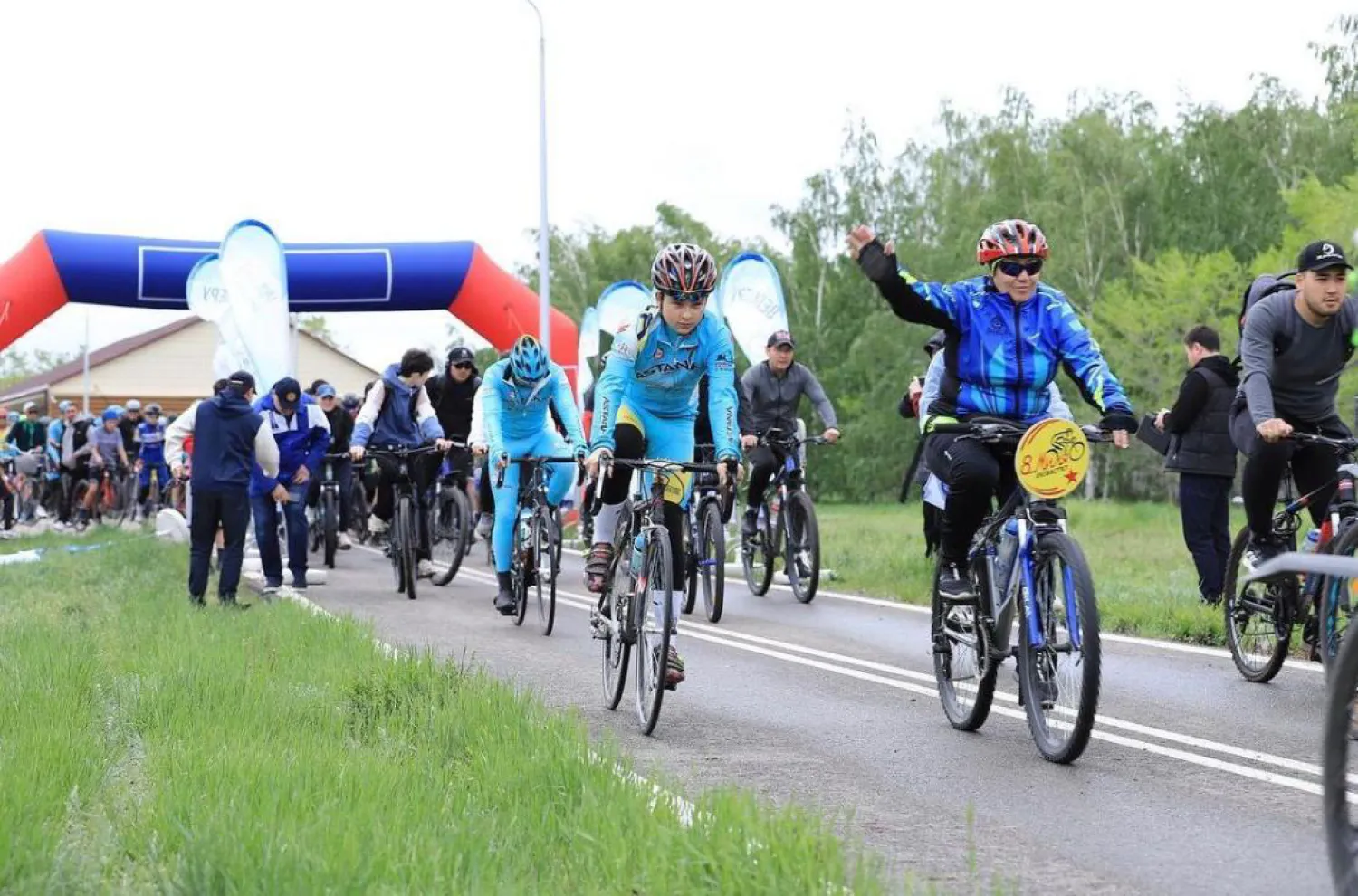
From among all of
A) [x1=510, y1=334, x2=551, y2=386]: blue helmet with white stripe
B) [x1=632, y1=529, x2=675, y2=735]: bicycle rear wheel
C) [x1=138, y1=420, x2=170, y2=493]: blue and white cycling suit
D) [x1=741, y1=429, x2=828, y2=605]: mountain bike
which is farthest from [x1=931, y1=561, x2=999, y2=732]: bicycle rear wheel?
[x1=138, y1=420, x2=170, y2=493]: blue and white cycling suit

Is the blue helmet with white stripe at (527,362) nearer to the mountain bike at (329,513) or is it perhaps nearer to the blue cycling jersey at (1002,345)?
the blue cycling jersey at (1002,345)

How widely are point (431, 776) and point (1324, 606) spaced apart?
398cm

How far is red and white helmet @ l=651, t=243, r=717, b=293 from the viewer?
7539 mm

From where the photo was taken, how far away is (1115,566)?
16.5 metres

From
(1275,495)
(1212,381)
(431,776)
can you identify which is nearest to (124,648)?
(431,776)

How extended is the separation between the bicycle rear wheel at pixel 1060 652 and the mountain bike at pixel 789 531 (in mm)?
6562

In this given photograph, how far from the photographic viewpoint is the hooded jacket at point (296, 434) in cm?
1482

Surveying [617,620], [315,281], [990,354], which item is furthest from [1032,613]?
[315,281]

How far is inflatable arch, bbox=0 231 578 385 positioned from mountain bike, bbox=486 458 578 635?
1470 centimetres

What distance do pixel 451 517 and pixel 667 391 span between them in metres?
7.08

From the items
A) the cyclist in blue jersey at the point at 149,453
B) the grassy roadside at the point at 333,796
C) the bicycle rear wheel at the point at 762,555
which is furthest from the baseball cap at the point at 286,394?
the cyclist in blue jersey at the point at 149,453

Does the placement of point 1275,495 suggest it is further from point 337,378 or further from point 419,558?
point 337,378

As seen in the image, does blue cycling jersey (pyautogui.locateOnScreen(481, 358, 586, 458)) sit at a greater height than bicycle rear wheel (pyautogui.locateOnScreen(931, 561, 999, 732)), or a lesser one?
greater

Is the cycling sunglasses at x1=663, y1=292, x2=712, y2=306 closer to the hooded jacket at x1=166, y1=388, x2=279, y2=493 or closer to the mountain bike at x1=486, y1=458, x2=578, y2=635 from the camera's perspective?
the mountain bike at x1=486, y1=458, x2=578, y2=635
